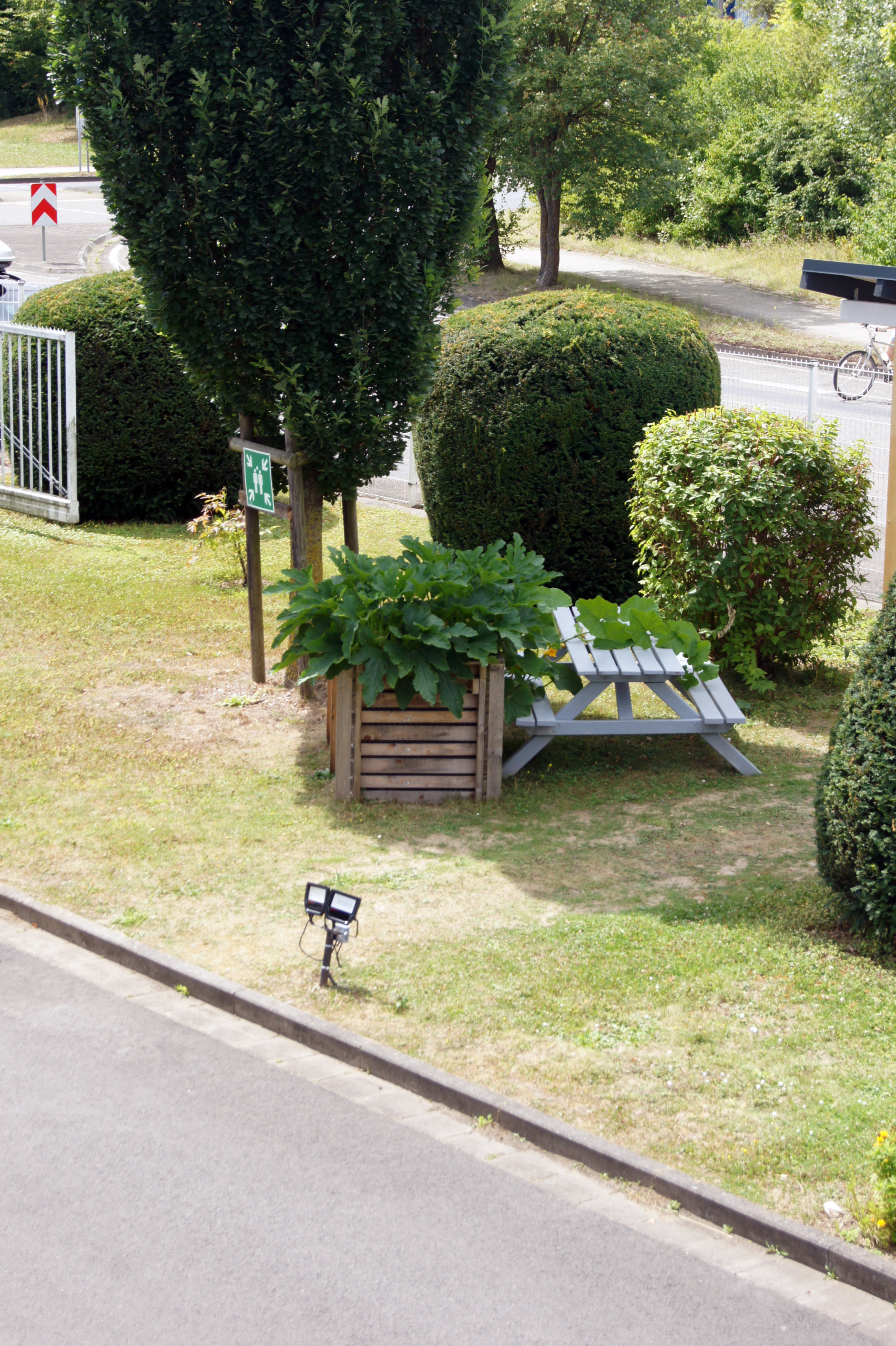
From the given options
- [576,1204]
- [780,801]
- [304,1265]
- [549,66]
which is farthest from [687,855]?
[549,66]

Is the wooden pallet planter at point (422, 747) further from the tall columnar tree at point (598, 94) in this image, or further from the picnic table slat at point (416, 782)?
the tall columnar tree at point (598, 94)

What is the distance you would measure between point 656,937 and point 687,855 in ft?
3.34

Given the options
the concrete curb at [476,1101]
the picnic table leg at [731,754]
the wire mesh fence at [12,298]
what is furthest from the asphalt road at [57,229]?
the concrete curb at [476,1101]

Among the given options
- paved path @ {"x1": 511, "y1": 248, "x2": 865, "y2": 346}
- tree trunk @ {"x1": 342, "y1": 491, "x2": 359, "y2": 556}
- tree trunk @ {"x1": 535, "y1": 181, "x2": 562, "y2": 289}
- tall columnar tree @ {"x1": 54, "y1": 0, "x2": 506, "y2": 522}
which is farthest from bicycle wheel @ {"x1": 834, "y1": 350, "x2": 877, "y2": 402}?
tall columnar tree @ {"x1": 54, "y1": 0, "x2": 506, "y2": 522}

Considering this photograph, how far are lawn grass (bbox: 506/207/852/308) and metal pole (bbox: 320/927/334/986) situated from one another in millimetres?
28633

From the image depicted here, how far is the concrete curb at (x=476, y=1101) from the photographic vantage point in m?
3.52

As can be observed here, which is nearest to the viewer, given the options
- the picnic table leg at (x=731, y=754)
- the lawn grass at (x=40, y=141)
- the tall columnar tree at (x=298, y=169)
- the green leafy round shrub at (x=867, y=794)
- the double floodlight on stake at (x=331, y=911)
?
the double floodlight on stake at (x=331, y=911)

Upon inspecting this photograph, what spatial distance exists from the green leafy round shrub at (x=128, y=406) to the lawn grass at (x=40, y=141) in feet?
135

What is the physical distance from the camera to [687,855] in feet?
20.5

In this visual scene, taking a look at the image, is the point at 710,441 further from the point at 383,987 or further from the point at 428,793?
the point at 383,987

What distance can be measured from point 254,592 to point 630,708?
2.77 meters

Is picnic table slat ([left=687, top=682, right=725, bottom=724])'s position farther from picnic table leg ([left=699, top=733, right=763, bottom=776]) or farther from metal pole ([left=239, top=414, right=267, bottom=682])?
metal pole ([left=239, top=414, right=267, bottom=682])

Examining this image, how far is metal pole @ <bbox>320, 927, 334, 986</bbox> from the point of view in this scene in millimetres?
4867

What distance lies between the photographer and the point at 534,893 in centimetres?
581
